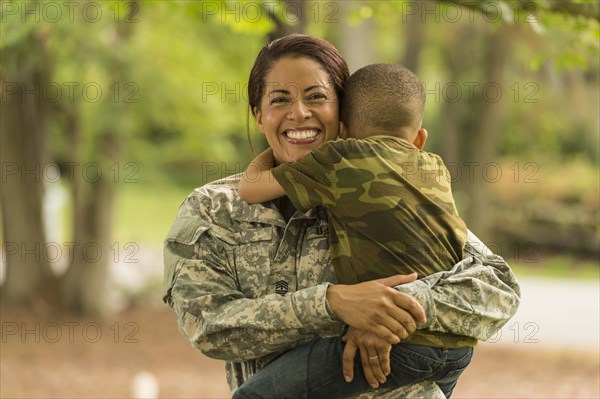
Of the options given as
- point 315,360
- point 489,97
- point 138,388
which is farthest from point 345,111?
point 489,97

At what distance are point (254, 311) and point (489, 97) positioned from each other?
1333 cm

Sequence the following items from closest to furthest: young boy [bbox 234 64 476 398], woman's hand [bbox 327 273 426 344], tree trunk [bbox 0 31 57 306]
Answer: woman's hand [bbox 327 273 426 344], young boy [bbox 234 64 476 398], tree trunk [bbox 0 31 57 306]

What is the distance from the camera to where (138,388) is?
27.2ft

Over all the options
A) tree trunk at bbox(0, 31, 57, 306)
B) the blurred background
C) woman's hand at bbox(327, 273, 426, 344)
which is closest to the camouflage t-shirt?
woman's hand at bbox(327, 273, 426, 344)

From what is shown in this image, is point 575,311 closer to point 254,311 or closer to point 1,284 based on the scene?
point 1,284

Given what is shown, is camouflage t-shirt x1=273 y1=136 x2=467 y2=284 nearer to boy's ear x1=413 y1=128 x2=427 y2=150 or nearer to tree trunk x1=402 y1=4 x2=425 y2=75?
boy's ear x1=413 y1=128 x2=427 y2=150

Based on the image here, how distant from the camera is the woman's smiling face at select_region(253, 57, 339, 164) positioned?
2.72 meters

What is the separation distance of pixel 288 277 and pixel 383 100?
24.8 inches

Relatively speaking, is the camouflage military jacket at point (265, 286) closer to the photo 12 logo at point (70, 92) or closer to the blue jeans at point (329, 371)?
the blue jeans at point (329, 371)

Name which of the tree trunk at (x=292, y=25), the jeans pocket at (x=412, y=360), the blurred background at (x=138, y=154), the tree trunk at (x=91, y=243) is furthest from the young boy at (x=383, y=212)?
the tree trunk at (x=91, y=243)

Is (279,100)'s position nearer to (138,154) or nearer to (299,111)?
(299,111)

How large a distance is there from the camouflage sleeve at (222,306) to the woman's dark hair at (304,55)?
1.81 ft

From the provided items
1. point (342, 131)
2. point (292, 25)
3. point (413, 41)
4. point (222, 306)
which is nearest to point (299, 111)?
point (342, 131)

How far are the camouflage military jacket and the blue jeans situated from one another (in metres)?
0.05
